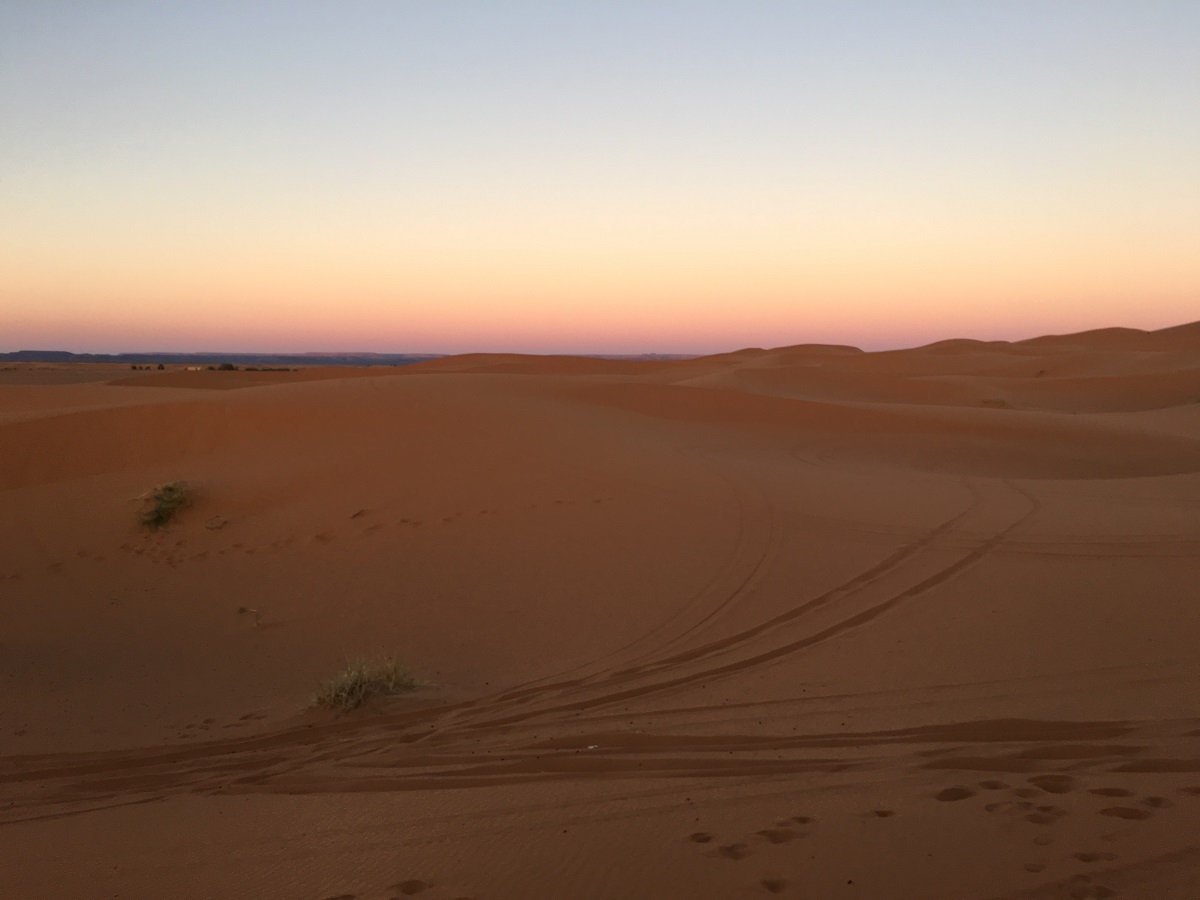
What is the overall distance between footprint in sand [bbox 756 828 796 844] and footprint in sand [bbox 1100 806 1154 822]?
1281 millimetres

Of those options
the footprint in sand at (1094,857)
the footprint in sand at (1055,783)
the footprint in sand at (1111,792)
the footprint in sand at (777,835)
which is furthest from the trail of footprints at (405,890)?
the footprint in sand at (1111,792)

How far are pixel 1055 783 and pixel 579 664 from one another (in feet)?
10.9

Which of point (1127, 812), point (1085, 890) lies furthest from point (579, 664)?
point (1085, 890)

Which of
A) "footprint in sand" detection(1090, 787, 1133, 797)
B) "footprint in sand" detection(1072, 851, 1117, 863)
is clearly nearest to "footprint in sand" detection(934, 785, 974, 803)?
"footprint in sand" detection(1090, 787, 1133, 797)

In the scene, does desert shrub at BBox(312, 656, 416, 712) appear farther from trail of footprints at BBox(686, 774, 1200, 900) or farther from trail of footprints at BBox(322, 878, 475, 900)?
trail of footprints at BBox(686, 774, 1200, 900)

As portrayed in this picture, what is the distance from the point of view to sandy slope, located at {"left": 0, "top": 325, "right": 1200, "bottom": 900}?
3680 millimetres

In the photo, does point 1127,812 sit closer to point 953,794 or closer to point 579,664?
point 953,794

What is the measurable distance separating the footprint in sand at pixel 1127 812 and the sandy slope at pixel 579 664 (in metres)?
0.01

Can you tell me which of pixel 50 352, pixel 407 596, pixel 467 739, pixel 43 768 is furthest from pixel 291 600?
pixel 50 352

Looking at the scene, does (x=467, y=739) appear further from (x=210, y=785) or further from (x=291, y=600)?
(x=291, y=600)

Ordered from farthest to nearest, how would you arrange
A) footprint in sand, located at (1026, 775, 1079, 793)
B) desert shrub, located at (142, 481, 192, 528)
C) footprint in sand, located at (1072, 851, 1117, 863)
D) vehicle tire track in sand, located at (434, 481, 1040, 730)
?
desert shrub, located at (142, 481, 192, 528) → vehicle tire track in sand, located at (434, 481, 1040, 730) → footprint in sand, located at (1026, 775, 1079, 793) → footprint in sand, located at (1072, 851, 1117, 863)

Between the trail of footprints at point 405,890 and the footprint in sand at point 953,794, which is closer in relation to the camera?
the trail of footprints at point 405,890

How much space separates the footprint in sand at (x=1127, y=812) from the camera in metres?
3.59

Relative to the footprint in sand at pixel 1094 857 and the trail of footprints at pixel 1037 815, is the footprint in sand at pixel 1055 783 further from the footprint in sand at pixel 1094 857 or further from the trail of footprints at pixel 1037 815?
the footprint in sand at pixel 1094 857
